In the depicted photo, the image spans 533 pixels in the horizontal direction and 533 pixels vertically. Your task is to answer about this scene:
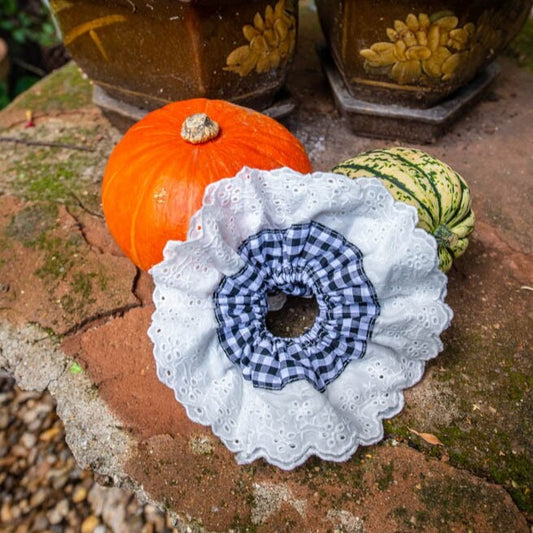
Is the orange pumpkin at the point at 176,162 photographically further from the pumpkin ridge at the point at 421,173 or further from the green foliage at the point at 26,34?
the green foliage at the point at 26,34

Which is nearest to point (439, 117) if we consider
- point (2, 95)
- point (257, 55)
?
point (257, 55)

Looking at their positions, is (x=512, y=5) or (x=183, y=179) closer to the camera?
(x=183, y=179)

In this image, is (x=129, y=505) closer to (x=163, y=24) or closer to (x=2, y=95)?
(x=163, y=24)

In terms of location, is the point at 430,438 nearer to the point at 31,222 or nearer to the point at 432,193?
the point at 432,193

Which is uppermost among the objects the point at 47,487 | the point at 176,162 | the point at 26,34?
the point at 176,162

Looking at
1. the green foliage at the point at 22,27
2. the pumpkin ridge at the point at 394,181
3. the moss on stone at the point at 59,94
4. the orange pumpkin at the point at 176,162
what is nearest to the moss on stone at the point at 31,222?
the orange pumpkin at the point at 176,162

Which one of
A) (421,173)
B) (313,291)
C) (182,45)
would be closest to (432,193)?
(421,173)
